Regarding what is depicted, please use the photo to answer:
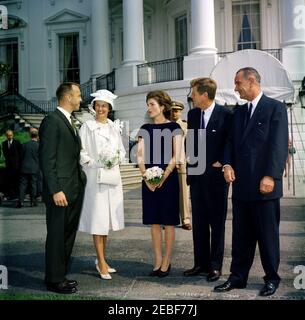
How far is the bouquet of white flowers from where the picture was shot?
4328 mm

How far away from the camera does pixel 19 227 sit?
7.16 m

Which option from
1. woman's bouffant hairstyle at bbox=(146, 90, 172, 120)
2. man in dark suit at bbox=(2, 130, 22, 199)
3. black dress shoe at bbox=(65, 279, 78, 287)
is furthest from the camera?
man in dark suit at bbox=(2, 130, 22, 199)

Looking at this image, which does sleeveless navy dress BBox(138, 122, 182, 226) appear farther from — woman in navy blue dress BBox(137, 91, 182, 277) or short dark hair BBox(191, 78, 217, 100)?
short dark hair BBox(191, 78, 217, 100)

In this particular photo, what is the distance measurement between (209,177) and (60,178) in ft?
4.36

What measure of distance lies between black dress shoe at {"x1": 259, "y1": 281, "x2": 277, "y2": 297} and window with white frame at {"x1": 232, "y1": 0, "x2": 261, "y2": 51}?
553 inches

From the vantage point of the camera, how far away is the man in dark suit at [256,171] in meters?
3.76

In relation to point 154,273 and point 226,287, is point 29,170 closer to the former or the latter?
point 154,273

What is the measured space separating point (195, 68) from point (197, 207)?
1034cm

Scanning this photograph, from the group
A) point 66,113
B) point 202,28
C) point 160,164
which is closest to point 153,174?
point 160,164

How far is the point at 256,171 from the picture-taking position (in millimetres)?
3838

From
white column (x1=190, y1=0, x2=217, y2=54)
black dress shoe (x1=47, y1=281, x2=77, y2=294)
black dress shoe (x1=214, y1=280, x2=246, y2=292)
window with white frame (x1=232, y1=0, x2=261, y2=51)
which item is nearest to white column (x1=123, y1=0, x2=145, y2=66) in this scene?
white column (x1=190, y1=0, x2=217, y2=54)

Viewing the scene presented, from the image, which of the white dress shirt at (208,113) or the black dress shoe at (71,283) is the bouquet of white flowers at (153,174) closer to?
the white dress shirt at (208,113)

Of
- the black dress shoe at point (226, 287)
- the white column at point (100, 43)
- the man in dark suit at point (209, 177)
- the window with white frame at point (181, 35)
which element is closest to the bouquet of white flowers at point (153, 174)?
the man in dark suit at point (209, 177)

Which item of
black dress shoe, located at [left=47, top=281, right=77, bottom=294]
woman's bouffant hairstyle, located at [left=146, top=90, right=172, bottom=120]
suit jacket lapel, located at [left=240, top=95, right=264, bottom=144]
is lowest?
black dress shoe, located at [left=47, top=281, right=77, bottom=294]
